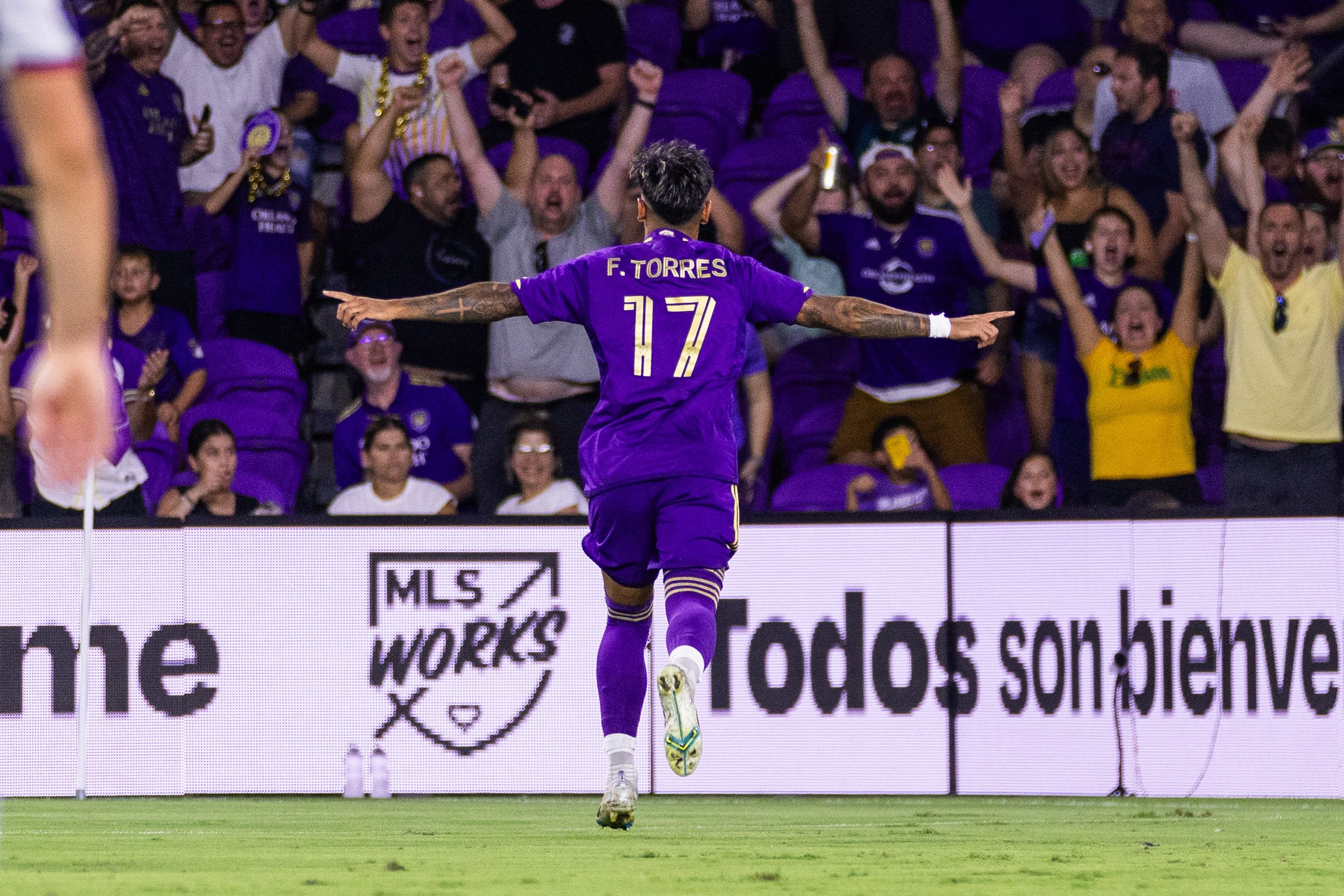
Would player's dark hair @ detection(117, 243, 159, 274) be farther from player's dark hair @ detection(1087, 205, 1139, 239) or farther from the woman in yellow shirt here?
player's dark hair @ detection(1087, 205, 1139, 239)

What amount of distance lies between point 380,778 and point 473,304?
4.16 meters

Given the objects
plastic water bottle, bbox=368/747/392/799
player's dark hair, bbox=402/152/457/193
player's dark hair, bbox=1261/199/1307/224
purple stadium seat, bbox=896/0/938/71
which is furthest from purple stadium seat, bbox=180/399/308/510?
player's dark hair, bbox=1261/199/1307/224

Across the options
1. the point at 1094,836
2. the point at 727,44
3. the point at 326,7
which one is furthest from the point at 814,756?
the point at 326,7

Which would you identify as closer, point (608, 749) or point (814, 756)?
point (608, 749)

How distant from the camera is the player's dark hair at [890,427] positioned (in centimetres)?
1042

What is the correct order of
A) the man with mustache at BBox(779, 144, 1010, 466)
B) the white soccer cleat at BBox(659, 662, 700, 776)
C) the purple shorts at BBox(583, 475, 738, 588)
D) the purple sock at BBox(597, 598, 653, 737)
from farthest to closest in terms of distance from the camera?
the man with mustache at BBox(779, 144, 1010, 466), the purple sock at BBox(597, 598, 653, 737), the purple shorts at BBox(583, 475, 738, 588), the white soccer cleat at BBox(659, 662, 700, 776)

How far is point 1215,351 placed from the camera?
1114 cm

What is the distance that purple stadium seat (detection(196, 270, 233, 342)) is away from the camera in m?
A: 11.8

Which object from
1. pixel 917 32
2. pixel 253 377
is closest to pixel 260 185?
pixel 253 377

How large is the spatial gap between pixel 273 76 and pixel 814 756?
20.8 feet

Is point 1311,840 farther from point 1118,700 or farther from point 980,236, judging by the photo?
point 980,236

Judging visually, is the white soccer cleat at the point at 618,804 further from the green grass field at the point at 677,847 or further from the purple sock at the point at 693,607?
the purple sock at the point at 693,607

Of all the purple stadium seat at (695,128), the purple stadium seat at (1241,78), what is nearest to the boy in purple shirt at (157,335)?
the purple stadium seat at (695,128)

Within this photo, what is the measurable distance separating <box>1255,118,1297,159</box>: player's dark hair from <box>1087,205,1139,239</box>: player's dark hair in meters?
1.29
